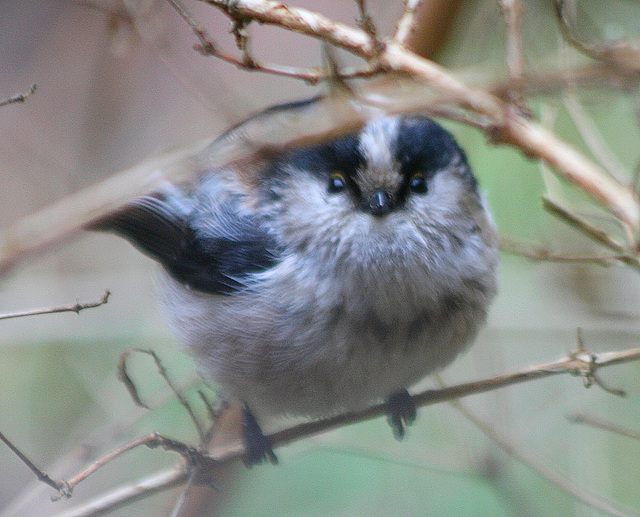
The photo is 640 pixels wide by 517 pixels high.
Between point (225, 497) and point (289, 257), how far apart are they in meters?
0.72

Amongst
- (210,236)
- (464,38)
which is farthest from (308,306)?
(464,38)

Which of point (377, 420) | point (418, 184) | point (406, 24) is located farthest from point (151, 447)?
point (377, 420)

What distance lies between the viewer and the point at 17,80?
166 inches

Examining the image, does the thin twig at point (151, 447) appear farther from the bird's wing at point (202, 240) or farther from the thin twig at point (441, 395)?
→ the bird's wing at point (202, 240)

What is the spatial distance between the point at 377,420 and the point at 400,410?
650mm

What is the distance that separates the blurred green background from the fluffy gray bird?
23 cm

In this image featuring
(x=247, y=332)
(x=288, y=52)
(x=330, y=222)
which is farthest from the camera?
(x=288, y=52)

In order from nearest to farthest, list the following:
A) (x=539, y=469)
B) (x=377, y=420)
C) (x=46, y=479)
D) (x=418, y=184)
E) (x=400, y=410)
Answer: (x=46, y=479), (x=418, y=184), (x=539, y=469), (x=400, y=410), (x=377, y=420)

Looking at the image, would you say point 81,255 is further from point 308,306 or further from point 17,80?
point 308,306

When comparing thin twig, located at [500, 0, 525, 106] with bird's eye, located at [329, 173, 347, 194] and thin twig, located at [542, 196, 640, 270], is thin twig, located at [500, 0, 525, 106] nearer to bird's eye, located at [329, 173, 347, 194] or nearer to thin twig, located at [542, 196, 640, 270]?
thin twig, located at [542, 196, 640, 270]

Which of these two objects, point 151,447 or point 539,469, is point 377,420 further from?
point 151,447

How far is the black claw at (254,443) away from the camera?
229 cm

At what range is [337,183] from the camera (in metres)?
1.90

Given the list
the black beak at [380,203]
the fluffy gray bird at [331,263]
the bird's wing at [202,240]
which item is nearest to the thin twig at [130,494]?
the fluffy gray bird at [331,263]
